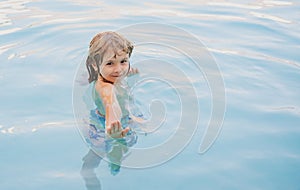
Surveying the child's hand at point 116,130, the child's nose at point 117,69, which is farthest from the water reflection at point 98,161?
the child's nose at point 117,69

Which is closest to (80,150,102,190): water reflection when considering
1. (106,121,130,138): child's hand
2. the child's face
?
(106,121,130,138): child's hand

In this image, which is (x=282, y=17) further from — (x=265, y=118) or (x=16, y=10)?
(x=16, y=10)

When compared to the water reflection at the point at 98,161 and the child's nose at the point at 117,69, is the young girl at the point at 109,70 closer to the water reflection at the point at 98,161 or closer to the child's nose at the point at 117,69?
the child's nose at the point at 117,69

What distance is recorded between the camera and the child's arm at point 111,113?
8.29 feet

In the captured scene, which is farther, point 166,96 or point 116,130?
point 166,96

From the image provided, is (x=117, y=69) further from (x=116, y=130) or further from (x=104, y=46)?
(x=116, y=130)

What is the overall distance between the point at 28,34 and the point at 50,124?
191 cm

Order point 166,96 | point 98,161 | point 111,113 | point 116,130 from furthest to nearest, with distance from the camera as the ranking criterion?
point 166,96
point 98,161
point 111,113
point 116,130

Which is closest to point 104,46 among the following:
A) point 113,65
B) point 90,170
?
point 113,65

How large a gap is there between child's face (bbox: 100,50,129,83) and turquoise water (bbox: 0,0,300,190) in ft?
1.54

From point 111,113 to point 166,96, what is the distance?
96 cm

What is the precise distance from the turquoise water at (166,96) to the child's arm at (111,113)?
1.06ft

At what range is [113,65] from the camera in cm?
294

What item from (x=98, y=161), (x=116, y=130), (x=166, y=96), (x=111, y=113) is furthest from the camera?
(x=166, y=96)
